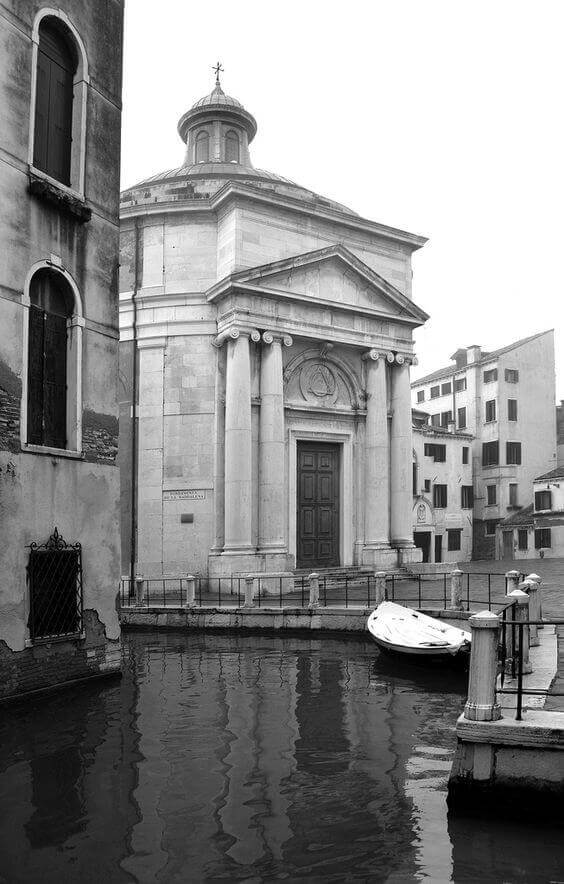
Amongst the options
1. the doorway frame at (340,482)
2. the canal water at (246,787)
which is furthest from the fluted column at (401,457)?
the canal water at (246,787)

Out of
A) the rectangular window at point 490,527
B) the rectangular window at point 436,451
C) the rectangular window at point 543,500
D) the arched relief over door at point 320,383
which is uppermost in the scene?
the arched relief over door at point 320,383

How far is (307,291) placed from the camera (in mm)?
23266

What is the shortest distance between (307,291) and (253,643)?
1078 cm

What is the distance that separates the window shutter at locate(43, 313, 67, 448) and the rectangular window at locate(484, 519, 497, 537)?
36.5m

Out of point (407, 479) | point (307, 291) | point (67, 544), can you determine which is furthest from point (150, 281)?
point (67, 544)

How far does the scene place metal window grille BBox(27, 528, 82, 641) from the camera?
36.3 ft

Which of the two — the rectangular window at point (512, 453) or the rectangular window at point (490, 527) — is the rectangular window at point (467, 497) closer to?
the rectangular window at point (490, 527)

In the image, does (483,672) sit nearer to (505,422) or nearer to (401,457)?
(401,457)

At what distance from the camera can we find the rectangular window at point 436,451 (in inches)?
1710

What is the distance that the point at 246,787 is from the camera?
26.0 feet

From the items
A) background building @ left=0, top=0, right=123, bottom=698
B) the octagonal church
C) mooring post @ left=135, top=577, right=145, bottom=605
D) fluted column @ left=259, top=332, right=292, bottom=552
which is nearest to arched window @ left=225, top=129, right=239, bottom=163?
the octagonal church

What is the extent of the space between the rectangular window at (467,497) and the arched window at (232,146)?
22925 mm

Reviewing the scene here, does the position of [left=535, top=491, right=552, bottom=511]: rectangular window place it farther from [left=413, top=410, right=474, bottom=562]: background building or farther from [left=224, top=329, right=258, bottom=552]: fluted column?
[left=224, top=329, right=258, bottom=552]: fluted column

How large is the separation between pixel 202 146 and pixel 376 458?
15421mm
